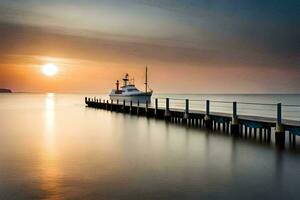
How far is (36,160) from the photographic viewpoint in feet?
45.9

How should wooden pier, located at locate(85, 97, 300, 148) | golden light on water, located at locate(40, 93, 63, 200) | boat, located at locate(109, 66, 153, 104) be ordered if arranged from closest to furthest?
golden light on water, located at locate(40, 93, 63, 200)
wooden pier, located at locate(85, 97, 300, 148)
boat, located at locate(109, 66, 153, 104)

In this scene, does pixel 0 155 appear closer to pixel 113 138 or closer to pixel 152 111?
pixel 113 138

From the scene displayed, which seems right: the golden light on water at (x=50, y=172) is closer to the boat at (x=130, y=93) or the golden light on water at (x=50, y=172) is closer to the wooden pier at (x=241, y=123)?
the wooden pier at (x=241, y=123)

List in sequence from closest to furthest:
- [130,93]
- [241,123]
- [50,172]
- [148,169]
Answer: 1. [50,172]
2. [148,169]
3. [241,123]
4. [130,93]

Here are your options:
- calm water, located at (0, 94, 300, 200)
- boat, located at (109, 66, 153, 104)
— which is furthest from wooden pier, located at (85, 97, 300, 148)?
boat, located at (109, 66, 153, 104)

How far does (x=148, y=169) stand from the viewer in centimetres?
1202

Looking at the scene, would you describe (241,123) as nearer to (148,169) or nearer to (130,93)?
(148,169)

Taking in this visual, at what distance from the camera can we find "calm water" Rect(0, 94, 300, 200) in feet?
30.2

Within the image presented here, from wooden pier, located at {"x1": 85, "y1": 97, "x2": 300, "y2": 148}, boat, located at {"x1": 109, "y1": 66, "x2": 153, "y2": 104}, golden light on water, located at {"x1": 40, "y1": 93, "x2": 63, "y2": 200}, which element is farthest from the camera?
boat, located at {"x1": 109, "y1": 66, "x2": 153, "y2": 104}

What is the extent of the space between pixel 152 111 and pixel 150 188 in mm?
25947

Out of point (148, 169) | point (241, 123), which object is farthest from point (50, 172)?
point (241, 123)

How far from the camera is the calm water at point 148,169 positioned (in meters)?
9.20

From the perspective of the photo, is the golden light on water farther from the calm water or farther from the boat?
the boat

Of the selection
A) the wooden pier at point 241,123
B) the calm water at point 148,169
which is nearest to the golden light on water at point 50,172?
the calm water at point 148,169
